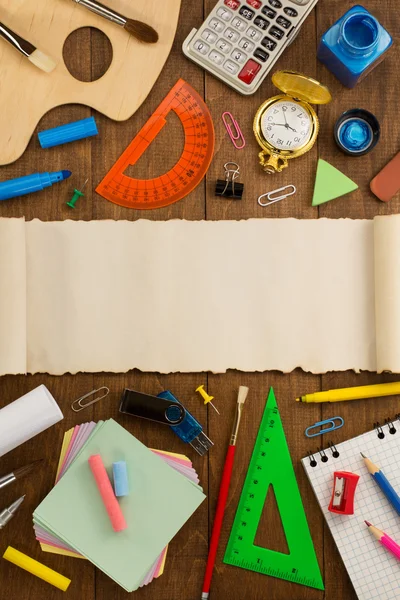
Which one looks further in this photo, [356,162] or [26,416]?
[356,162]

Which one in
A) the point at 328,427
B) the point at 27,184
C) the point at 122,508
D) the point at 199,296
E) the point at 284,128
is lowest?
the point at 122,508

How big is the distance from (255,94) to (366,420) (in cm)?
63

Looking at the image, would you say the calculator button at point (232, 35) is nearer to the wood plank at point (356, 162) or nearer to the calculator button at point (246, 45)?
the calculator button at point (246, 45)

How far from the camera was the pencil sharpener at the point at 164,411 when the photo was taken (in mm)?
1114

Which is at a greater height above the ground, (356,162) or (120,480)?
(356,162)

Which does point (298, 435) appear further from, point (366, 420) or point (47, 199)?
point (47, 199)

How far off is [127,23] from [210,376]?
649 mm

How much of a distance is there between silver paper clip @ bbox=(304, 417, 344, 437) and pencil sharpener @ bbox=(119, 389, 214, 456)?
0.20 metres

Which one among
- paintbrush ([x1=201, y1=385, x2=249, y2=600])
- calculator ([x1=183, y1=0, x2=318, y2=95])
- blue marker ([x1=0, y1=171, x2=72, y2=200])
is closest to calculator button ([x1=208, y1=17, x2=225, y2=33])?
calculator ([x1=183, y1=0, x2=318, y2=95])

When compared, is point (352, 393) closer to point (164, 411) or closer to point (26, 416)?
point (164, 411)

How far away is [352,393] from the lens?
1.14 m

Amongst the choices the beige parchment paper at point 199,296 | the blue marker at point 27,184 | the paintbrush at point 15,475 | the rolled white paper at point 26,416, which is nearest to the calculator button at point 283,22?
the beige parchment paper at point 199,296

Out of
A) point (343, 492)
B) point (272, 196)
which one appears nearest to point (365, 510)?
point (343, 492)

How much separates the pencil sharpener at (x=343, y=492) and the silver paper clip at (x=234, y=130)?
62 centimetres
